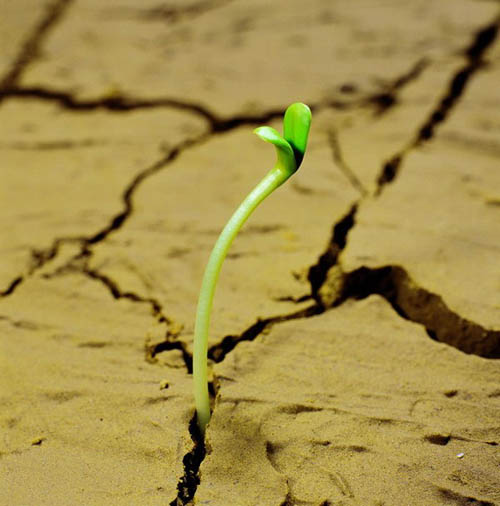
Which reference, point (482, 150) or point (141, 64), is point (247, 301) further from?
point (141, 64)

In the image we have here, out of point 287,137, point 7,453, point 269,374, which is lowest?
point 7,453

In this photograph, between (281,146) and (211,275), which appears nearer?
(281,146)

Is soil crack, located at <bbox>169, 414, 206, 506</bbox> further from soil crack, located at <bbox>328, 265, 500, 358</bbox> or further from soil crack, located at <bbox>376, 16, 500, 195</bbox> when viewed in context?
soil crack, located at <bbox>376, 16, 500, 195</bbox>

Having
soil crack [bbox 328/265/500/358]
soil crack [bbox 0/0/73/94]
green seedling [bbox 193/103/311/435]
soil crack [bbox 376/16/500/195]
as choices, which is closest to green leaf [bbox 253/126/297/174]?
green seedling [bbox 193/103/311/435]

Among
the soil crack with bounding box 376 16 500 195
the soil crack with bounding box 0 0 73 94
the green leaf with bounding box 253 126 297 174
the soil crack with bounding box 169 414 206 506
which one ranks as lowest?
the soil crack with bounding box 169 414 206 506

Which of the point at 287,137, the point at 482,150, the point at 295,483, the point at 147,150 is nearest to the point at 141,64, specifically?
the point at 147,150

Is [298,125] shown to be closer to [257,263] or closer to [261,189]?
[261,189]

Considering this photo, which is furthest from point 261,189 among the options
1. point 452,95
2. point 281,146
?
point 452,95
